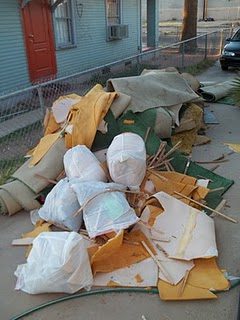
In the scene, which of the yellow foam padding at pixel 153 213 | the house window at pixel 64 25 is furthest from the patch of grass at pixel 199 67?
the yellow foam padding at pixel 153 213

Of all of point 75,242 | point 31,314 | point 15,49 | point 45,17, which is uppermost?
point 45,17

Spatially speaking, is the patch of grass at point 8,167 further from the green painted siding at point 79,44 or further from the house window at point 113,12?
the house window at point 113,12

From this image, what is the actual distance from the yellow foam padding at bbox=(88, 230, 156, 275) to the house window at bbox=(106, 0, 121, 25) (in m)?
10.8

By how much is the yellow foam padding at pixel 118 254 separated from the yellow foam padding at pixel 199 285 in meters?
0.37

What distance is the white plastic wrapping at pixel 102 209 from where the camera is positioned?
10.9ft

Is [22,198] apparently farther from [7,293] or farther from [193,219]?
[193,219]

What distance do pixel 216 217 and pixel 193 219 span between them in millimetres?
480

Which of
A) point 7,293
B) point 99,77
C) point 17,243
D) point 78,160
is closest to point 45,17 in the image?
point 99,77

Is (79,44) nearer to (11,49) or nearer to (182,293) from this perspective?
(11,49)

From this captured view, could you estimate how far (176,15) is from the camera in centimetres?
4166

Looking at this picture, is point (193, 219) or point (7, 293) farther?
point (193, 219)

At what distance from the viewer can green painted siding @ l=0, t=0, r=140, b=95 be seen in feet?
26.7

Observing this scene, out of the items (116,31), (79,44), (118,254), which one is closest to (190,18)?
(116,31)

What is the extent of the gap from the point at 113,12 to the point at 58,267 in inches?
470
